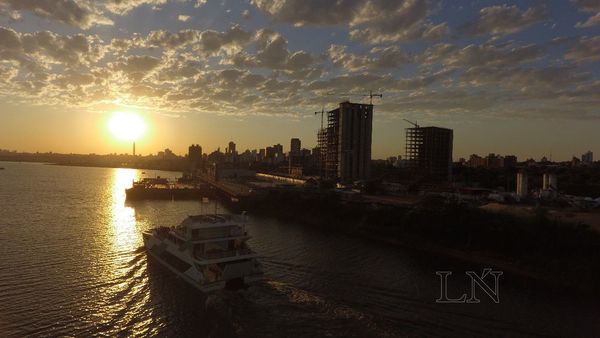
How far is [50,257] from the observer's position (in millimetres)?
24125

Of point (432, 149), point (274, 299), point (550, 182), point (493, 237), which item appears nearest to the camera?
point (274, 299)

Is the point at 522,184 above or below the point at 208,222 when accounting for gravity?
above

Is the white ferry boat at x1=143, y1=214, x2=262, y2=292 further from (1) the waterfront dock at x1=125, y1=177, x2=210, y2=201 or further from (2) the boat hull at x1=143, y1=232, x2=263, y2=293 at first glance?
(1) the waterfront dock at x1=125, y1=177, x2=210, y2=201

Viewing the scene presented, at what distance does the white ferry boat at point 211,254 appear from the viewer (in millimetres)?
19000

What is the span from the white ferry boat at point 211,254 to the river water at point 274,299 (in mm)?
625

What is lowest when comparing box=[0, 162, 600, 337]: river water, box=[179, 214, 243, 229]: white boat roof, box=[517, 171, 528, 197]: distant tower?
box=[0, 162, 600, 337]: river water

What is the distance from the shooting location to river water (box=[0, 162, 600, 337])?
49.6 feet

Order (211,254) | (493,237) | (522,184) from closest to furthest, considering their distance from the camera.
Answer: (211,254)
(493,237)
(522,184)

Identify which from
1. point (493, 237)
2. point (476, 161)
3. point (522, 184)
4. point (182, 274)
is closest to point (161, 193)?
point (182, 274)

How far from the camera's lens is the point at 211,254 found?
19.9 metres

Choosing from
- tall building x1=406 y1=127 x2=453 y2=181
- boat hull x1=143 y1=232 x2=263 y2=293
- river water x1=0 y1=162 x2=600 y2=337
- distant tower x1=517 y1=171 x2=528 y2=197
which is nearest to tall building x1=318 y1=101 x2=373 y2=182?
tall building x1=406 y1=127 x2=453 y2=181

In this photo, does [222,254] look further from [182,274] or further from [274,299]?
[274,299]

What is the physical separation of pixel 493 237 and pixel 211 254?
790 inches

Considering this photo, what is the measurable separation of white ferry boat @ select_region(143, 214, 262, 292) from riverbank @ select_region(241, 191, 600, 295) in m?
16.1
